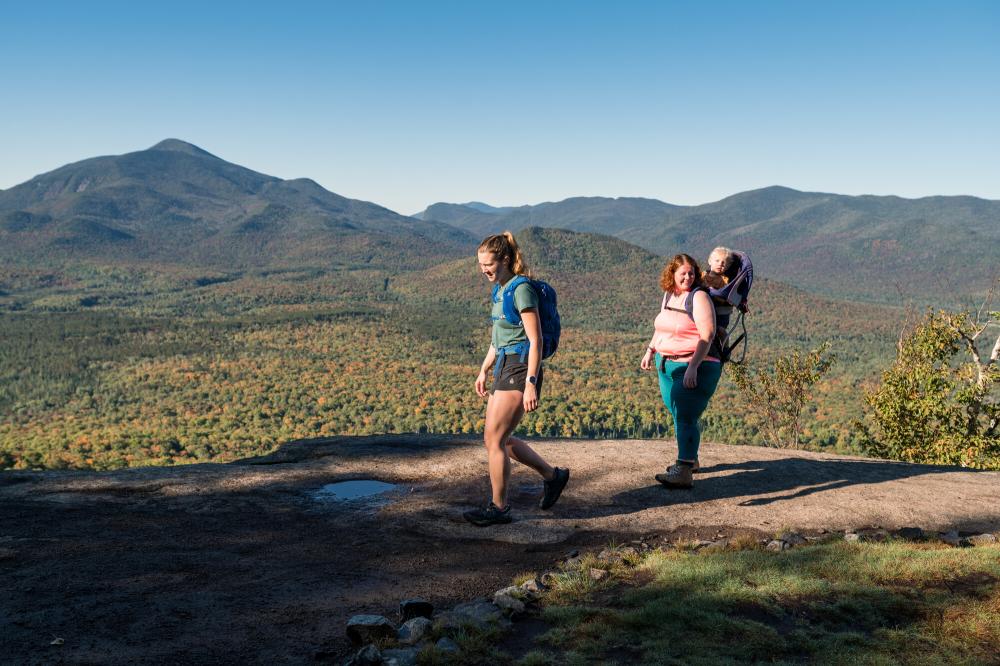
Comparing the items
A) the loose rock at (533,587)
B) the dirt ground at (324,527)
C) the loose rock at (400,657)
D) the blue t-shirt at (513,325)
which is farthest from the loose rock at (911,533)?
the loose rock at (400,657)

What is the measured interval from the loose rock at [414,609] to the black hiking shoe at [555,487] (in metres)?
2.51

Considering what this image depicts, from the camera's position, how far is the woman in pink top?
6891 mm

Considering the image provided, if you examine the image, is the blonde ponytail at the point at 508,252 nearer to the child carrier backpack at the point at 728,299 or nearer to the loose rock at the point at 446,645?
the child carrier backpack at the point at 728,299

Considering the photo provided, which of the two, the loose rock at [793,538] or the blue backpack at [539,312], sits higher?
the blue backpack at [539,312]

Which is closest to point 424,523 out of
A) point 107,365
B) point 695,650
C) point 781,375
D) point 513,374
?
point 513,374

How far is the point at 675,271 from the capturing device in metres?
7.16

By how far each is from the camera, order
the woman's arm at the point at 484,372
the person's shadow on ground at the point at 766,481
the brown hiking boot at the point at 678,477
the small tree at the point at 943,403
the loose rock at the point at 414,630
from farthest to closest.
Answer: the small tree at the point at 943,403 → the brown hiking boot at the point at 678,477 → the person's shadow on ground at the point at 766,481 → the woman's arm at the point at 484,372 → the loose rock at the point at 414,630

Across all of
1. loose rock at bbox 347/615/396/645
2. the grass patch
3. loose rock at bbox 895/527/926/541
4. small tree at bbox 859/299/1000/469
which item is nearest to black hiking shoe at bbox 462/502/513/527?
the grass patch

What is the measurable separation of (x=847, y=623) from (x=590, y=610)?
61.4 inches

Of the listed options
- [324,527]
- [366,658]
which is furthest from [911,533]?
[324,527]

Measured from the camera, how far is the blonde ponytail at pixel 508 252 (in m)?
5.99

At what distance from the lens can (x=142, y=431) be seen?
55.7m

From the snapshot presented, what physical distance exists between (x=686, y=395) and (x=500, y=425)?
2.20m

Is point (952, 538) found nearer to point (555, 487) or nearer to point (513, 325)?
point (555, 487)
